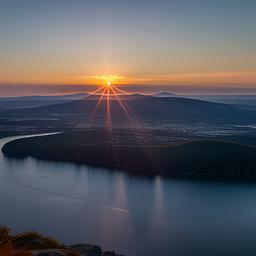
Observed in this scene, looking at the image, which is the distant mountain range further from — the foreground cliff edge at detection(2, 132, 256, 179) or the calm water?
the calm water

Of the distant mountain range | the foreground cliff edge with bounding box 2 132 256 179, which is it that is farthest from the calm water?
the distant mountain range

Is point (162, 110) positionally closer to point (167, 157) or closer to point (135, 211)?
point (167, 157)

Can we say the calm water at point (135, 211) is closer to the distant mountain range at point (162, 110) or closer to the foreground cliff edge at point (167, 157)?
the foreground cliff edge at point (167, 157)

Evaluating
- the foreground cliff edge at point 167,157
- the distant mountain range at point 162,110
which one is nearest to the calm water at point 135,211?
the foreground cliff edge at point 167,157

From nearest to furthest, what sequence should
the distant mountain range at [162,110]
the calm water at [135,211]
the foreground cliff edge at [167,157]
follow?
the calm water at [135,211] → the foreground cliff edge at [167,157] → the distant mountain range at [162,110]

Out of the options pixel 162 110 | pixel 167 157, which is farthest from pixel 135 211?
pixel 162 110

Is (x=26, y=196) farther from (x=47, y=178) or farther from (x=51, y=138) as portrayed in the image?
(x=51, y=138)
